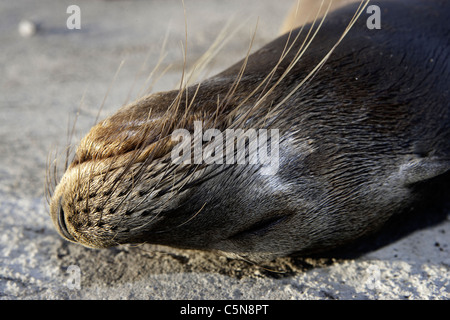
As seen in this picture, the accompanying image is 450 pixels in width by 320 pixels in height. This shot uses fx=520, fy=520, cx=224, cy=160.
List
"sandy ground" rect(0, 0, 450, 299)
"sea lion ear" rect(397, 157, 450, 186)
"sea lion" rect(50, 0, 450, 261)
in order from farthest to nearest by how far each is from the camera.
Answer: "sandy ground" rect(0, 0, 450, 299), "sea lion ear" rect(397, 157, 450, 186), "sea lion" rect(50, 0, 450, 261)

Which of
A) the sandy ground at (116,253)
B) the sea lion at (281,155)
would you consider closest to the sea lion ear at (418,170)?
the sea lion at (281,155)

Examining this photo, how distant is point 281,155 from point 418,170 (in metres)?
0.63

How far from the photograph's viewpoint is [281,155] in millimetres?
2055

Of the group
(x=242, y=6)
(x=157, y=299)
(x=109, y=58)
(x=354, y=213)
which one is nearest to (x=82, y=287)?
(x=157, y=299)

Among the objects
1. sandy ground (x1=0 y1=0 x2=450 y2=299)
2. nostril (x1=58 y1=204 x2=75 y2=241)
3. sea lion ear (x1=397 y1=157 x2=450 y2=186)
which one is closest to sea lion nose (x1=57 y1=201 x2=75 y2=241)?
nostril (x1=58 y1=204 x2=75 y2=241)

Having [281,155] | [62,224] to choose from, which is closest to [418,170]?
[281,155]

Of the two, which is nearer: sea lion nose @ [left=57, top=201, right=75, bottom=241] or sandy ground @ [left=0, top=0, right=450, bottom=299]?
sea lion nose @ [left=57, top=201, right=75, bottom=241]

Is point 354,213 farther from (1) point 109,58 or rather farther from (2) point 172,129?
(1) point 109,58

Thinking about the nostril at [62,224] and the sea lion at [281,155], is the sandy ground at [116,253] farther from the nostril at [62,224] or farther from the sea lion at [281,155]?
the nostril at [62,224]

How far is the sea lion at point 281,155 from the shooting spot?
1910 millimetres

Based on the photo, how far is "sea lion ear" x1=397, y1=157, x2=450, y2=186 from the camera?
222cm

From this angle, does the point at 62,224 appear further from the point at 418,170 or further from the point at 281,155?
the point at 418,170

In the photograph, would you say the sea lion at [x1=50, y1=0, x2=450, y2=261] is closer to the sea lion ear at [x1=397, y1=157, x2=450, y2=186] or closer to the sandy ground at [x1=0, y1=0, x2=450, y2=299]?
the sea lion ear at [x1=397, y1=157, x2=450, y2=186]
